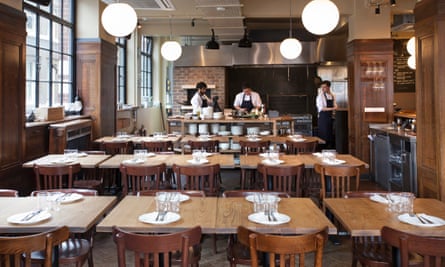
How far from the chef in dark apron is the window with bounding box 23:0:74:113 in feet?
17.6

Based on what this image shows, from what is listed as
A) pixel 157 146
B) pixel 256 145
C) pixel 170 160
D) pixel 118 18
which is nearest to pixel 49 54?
pixel 118 18

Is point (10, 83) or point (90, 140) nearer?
point (10, 83)

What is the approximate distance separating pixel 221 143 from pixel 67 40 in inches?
130

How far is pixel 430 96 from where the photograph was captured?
4617 millimetres

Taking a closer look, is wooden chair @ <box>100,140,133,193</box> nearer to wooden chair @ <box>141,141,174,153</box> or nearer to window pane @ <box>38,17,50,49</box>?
wooden chair @ <box>141,141,174,153</box>

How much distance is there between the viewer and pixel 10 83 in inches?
188

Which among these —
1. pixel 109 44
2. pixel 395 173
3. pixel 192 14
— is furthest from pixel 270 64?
pixel 395 173

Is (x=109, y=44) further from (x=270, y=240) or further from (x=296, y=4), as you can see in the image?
(x=270, y=240)

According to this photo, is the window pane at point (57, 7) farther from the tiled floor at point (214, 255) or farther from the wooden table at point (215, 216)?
the wooden table at point (215, 216)

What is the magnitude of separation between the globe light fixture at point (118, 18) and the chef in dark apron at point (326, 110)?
216 inches

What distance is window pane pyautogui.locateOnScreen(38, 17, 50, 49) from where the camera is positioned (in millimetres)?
6265

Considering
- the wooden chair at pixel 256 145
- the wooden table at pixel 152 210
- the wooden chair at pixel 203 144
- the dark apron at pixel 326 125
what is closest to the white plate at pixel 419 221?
the wooden table at pixel 152 210

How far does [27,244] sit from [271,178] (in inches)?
120

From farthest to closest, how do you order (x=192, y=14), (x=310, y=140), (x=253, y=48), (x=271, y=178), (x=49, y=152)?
(x=253, y=48) < (x=192, y=14) < (x=310, y=140) < (x=49, y=152) < (x=271, y=178)
